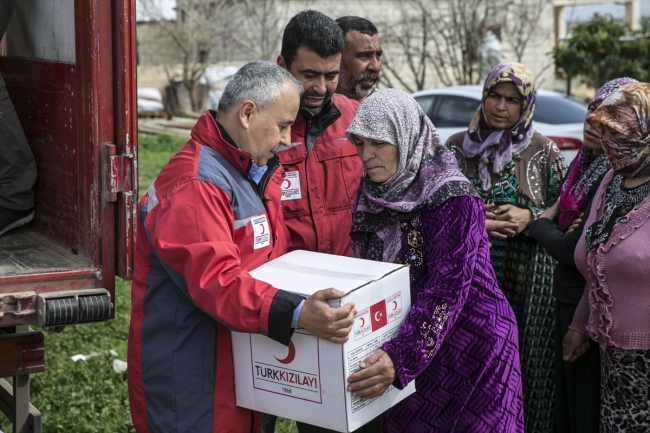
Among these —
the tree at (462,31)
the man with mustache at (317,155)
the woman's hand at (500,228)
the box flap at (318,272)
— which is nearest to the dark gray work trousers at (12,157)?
the man with mustache at (317,155)

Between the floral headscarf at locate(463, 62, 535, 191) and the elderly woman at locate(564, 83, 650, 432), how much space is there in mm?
736

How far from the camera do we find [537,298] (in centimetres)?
368

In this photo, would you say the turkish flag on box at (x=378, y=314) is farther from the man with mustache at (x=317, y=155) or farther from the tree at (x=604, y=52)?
the tree at (x=604, y=52)

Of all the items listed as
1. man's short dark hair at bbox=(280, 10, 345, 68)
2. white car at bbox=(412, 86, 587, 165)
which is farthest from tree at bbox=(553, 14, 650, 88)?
man's short dark hair at bbox=(280, 10, 345, 68)

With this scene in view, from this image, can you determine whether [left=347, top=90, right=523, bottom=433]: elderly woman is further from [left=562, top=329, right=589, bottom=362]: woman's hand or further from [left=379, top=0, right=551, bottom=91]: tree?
[left=379, top=0, right=551, bottom=91]: tree

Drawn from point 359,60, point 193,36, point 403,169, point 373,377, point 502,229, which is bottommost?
point 373,377

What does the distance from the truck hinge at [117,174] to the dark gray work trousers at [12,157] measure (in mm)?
710

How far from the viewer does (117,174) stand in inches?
122

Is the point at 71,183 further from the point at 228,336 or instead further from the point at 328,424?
the point at 328,424

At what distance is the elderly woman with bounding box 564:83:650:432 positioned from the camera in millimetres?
2859

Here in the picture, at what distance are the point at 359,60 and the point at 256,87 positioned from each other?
1.45 meters

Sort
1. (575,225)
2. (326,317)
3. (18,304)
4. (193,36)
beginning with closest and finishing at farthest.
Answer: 1. (326,317)
2. (18,304)
3. (575,225)
4. (193,36)

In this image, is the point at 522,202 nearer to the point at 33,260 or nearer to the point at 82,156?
the point at 82,156

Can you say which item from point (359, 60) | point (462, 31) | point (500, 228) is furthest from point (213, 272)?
point (462, 31)
